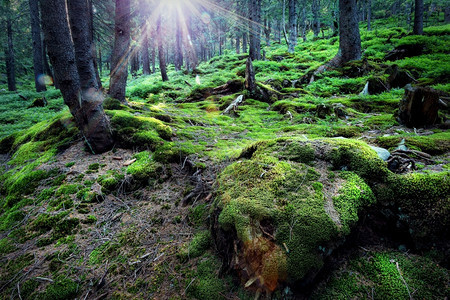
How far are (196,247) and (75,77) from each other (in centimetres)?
378

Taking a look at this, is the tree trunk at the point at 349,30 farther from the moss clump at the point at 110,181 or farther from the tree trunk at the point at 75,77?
the moss clump at the point at 110,181

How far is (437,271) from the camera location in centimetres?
172

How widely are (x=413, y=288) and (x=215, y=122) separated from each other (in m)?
5.99

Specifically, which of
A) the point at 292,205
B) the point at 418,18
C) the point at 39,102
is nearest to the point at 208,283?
the point at 292,205

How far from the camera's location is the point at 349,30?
1119 centimetres

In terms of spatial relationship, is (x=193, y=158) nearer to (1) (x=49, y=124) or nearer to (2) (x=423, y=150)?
(2) (x=423, y=150)

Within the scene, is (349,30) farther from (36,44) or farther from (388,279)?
(36,44)

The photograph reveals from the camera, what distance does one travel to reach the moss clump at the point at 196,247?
2438mm

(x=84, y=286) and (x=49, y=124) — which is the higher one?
(x=49, y=124)

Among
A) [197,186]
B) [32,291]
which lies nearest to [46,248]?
[32,291]

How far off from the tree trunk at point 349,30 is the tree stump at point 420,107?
850cm

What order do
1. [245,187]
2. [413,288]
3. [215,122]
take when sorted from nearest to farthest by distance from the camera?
[413,288] → [245,187] → [215,122]

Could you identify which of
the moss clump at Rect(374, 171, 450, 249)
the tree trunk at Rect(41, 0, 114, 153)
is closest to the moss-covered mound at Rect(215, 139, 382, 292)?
the moss clump at Rect(374, 171, 450, 249)

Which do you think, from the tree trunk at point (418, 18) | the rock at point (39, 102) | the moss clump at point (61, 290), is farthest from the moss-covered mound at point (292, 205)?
the tree trunk at point (418, 18)
